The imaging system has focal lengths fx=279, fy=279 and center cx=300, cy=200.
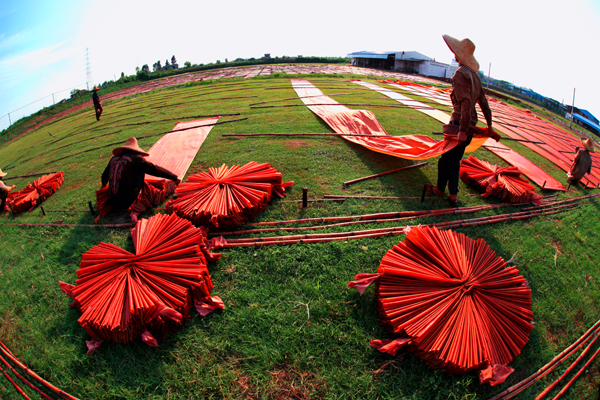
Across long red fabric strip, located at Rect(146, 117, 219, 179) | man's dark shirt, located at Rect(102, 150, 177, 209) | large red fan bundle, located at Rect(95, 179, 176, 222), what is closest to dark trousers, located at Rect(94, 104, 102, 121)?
long red fabric strip, located at Rect(146, 117, 219, 179)

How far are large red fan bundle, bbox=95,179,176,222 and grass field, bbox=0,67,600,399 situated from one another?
0.42 feet

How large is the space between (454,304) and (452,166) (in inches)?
94.8

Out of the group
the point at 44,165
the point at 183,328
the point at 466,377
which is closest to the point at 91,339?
the point at 183,328

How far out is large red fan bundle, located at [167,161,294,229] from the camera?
358 cm

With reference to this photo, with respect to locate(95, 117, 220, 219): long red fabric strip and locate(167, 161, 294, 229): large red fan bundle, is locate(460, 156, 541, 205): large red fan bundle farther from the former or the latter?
locate(95, 117, 220, 219): long red fabric strip

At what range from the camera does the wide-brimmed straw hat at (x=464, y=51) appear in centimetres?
368

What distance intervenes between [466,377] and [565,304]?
1685mm

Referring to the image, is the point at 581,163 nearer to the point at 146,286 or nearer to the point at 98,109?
the point at 146,286

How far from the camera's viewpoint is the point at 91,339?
2582mm

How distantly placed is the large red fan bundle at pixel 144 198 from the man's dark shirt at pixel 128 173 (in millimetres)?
139

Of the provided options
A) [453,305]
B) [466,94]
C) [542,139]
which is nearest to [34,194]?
[453,305]

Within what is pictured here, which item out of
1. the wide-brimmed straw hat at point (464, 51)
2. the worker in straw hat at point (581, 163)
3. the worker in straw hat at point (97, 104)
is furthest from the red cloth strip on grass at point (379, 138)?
the worker in straw hat at point (97, 104)

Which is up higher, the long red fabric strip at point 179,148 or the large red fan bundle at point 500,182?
the long red fabric strip at point 179,148

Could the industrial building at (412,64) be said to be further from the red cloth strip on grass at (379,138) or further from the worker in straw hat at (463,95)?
the worker in straw hat at (463,95)
